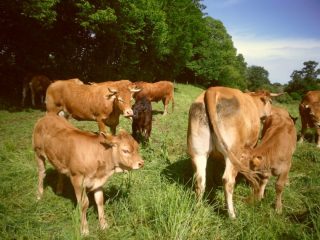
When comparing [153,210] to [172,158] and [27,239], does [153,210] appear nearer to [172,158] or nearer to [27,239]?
Answer: [27,239]

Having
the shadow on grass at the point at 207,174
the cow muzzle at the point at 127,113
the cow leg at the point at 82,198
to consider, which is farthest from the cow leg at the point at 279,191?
the cow muzzle at the point at 127,113

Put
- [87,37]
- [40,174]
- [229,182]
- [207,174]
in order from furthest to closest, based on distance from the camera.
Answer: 1. [87,37]
2. [207,174]
3. [40,174]
4. [229,182]

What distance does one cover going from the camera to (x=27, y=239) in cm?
413

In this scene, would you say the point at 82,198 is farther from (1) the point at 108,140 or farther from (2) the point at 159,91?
(2) the point at 159,91

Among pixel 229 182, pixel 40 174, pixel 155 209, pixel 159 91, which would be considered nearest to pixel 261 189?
pixel 229 182

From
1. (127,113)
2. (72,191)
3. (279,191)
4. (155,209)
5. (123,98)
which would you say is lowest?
(72,191)

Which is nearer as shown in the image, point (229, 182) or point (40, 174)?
point (229, 182)

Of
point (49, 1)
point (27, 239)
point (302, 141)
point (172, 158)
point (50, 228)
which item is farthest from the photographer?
point (49, 1)

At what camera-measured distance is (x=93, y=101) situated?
8.74m

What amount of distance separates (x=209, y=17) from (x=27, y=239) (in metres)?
57.7

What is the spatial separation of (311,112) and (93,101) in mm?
6784

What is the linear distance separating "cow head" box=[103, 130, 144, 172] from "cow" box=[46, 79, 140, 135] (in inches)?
131

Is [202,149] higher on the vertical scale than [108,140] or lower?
lower

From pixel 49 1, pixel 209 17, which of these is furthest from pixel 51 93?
pixel 209 17
